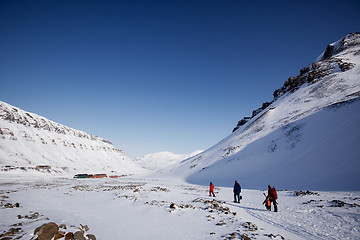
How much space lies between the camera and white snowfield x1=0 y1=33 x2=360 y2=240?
7.80 metres

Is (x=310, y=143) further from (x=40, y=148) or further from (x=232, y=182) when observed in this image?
(x=40, y=148)

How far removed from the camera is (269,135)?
46.2 meters

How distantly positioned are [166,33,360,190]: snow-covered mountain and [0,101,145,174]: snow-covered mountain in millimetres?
63810

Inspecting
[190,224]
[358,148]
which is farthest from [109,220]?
[358,148]

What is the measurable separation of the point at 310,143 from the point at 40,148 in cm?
10238

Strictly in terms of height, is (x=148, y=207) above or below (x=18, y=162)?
below

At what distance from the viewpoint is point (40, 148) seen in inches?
3022

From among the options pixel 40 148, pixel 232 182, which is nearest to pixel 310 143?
pixel 232 182

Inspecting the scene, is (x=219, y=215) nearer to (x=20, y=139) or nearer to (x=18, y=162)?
(x=18, y=162)

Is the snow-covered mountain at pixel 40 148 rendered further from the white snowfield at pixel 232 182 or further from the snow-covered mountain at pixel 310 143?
the snow-covered mountain at pixel 310 143

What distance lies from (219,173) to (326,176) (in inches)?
954

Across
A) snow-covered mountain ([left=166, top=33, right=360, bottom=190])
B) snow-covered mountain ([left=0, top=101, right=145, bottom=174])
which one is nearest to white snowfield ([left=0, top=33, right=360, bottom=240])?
snow-covered mountain ([left=166, top=33, right=360, bottom=190])

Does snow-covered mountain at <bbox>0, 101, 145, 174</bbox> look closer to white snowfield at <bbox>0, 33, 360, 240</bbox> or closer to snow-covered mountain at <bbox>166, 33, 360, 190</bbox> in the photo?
white snowfield at <bbox>0, 33, 360, 240</bbox>

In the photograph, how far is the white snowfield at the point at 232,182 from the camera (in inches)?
307
